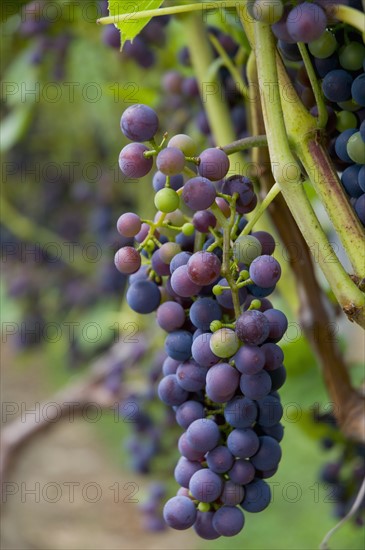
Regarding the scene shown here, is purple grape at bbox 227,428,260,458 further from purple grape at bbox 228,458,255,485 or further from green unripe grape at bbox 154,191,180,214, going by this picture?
green unripe grape at bbox 154,191,180,214

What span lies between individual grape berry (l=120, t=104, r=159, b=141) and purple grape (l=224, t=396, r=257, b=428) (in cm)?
18

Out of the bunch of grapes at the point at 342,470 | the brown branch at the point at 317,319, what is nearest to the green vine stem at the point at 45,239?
the bunch of grapes at the point at 342,470

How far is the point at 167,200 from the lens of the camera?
431mm

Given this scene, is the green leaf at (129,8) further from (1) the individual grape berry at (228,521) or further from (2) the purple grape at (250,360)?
(1) the individual grape berry at (228,521)

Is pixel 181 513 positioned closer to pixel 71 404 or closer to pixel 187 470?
pixel 187 470

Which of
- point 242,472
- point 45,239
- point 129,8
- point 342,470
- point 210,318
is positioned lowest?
point 342,470

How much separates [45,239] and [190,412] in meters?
1.47

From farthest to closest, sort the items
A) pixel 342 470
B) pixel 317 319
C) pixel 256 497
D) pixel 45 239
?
pixel 45 239 → pixel 342 470 → pixel 317 319 → pixel 256 497

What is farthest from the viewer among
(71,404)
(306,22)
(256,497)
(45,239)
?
(45,239)

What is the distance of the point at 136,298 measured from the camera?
49 centimetres

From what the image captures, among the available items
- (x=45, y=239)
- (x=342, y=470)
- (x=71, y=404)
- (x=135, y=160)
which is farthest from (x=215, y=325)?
(x=45, y=239)

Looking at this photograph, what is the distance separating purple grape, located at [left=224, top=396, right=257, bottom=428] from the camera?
0.44 m

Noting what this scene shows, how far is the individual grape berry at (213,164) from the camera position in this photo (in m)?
0.42

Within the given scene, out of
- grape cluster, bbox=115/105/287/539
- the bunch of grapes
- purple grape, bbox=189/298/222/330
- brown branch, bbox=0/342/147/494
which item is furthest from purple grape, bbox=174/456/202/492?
brown branch, bbox=0/342/147/494
